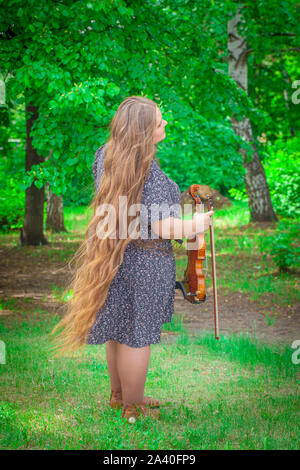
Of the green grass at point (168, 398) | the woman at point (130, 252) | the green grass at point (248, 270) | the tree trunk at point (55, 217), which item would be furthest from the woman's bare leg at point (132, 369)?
the tree trunk at point (55, 217)

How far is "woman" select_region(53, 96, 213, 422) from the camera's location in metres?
3.34

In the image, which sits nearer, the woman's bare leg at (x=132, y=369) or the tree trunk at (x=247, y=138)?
the woman's bare leg at (x=132, y=369)

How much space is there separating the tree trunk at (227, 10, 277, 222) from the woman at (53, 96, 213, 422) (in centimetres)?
1010

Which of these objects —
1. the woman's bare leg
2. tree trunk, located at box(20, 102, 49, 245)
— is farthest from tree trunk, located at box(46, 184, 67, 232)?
the woman's bare leg

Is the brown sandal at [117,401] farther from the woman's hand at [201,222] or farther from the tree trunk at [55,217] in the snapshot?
the tree trunk at [55,217]

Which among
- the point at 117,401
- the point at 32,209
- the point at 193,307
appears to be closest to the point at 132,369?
the point at 117,401

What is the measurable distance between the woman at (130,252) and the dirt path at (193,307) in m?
2.53

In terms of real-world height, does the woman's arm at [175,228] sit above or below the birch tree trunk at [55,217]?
below

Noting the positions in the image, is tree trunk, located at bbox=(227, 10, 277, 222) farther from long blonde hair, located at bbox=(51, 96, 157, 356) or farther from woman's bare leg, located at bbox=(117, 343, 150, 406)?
woman's bare leg, located at bbox=(117, 343, 150, 406)

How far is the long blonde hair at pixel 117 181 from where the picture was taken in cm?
333

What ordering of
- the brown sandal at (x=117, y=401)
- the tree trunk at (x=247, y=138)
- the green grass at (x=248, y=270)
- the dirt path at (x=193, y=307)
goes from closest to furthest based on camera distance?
1. the brown sandal at (x=117, y=401)
2. the dirt path at (x=193, y=307)
3. the green grass at (x=248, y=270)
4. the tree trunk at (x=247, y=138)

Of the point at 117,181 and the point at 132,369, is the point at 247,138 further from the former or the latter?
the point at 132,369

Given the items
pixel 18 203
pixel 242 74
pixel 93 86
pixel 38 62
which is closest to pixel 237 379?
pixel 93 86

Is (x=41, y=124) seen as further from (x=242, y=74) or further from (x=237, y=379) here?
(x=242, y=74)
